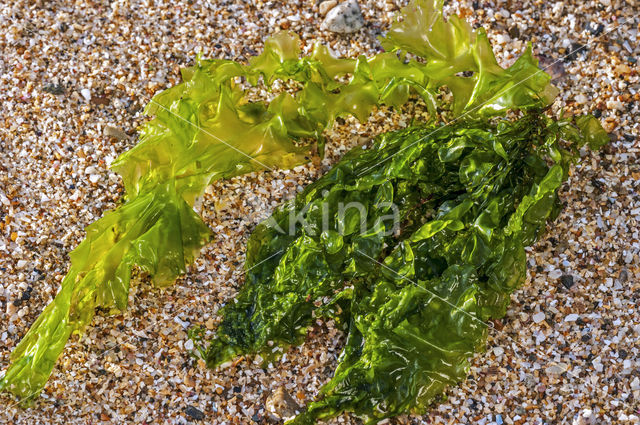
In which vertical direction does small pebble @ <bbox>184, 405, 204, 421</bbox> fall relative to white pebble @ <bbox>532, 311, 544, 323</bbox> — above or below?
below

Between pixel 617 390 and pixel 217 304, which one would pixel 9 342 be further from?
pixel 617 390

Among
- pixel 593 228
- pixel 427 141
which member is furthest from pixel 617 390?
pixel 427 141

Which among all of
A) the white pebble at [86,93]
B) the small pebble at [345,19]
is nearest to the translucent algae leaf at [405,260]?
the small pebble at [345,19]

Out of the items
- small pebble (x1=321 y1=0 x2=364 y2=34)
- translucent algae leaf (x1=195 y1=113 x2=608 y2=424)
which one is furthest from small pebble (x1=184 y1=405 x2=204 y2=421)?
small pebble (x1=321 y1=0 x2=364 y2=34)

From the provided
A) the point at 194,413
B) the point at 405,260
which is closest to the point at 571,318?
the point at 405,260

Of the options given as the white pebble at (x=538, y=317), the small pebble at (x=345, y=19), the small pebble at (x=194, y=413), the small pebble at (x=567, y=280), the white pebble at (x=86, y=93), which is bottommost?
the small pebble at (x=194, y=413)

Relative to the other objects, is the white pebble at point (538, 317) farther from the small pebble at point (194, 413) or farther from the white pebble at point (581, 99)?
the small pebble at point (194, 413)

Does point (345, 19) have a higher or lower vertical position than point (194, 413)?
higher

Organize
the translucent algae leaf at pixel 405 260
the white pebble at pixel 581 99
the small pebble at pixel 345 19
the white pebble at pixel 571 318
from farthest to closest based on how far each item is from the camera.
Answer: the small pebble at pixel 345 19, the white pebble at pixel 581 99, the white pebble at pixel 571 318, the translucent algae leaf at pixel 405 260

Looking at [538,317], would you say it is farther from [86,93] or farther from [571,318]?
[86,93]

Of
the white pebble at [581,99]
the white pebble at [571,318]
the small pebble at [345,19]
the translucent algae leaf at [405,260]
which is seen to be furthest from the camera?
the small pebble at [345,19]

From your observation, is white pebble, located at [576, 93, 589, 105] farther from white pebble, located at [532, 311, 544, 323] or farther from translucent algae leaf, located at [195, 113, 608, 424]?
white pebble, located at [532, 311, 544, 323]
